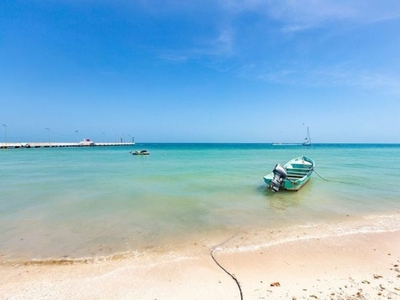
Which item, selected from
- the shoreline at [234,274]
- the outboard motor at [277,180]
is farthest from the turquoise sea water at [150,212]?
the shoreline at [234,274]

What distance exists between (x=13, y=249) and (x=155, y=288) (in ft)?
14.3

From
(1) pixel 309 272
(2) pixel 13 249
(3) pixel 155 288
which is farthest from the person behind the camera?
(2) pixel 13 249

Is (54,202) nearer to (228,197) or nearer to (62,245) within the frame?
(62,245)

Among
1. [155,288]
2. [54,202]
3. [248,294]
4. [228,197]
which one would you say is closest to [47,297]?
[155,288]

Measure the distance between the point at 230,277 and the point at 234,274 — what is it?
0.16 m

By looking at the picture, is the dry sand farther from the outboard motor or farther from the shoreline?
the outboard motor

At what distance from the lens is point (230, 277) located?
4.86m

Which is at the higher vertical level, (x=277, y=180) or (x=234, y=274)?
(x=277, y=180)

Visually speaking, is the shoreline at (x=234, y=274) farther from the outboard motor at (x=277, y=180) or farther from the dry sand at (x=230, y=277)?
the outboard motor at (x=277, y=180)

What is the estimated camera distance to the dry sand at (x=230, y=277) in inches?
169

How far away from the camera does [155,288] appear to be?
454 centimetres

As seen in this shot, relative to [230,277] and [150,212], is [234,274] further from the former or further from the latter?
[150,212]

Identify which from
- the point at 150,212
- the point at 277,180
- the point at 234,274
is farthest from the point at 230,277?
the point at 277,180

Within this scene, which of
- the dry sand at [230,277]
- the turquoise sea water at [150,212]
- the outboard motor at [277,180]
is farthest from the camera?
the outboard motor at [277,180]
